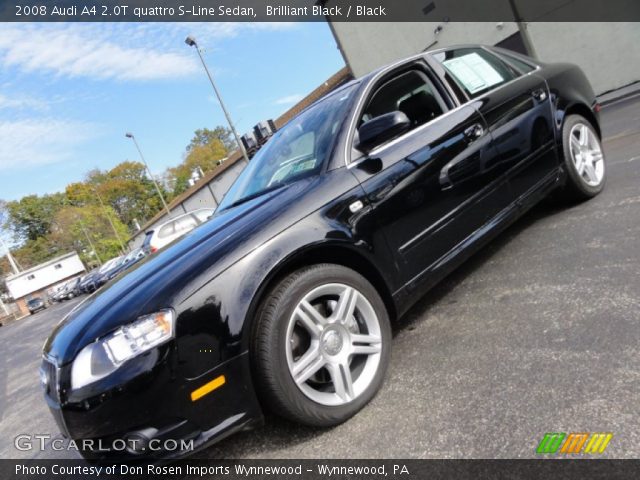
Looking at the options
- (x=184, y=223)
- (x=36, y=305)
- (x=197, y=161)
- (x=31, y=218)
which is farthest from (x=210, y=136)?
(x=184, y=223)

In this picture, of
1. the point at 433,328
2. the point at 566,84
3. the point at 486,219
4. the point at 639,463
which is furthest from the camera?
the point at 566,84

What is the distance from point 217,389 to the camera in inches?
68.9

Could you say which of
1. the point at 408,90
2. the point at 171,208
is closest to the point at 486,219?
the point at 408,90

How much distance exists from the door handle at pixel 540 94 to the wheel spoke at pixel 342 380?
8.49 ft

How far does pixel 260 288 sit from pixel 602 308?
66.5 inches

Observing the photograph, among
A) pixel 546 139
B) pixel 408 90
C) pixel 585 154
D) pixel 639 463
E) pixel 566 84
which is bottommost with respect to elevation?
pixel 639 463

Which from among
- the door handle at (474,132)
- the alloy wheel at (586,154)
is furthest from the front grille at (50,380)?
the alloy wheel at (586,154)

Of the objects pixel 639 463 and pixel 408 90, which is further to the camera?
pixel 408 90

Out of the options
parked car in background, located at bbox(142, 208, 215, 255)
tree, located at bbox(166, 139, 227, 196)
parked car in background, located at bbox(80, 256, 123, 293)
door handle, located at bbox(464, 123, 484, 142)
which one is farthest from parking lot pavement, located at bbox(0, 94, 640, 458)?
tree, located at bbox(166, 139, 227, 196)

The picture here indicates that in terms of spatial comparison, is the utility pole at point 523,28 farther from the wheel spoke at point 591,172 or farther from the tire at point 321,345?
the tire at point 321,345

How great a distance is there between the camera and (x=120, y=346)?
1705 mm

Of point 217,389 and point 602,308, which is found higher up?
point 217,389

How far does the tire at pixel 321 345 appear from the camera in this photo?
1.84m

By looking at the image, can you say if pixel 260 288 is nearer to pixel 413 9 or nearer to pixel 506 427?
pixel 506 427
